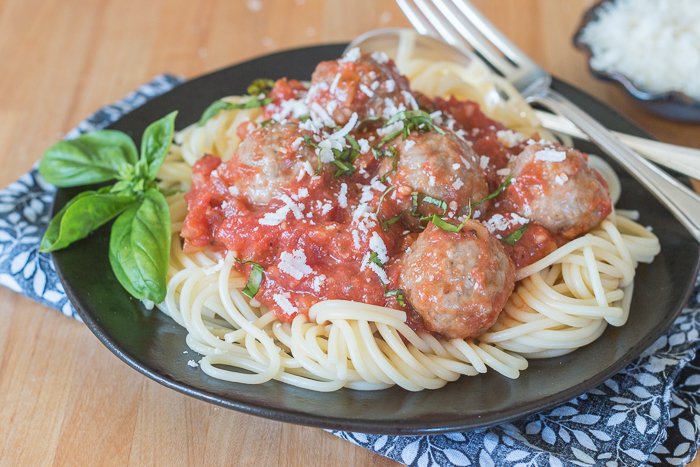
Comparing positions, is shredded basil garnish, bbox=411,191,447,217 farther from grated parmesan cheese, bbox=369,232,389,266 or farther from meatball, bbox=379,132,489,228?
grated parmesan cheese, bbox=369,232,389,266

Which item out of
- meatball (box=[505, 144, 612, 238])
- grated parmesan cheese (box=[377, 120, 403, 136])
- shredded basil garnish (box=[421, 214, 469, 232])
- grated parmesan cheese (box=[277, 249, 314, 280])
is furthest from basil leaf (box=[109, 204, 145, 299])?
meatball (box=[505, 144, 612, 238])

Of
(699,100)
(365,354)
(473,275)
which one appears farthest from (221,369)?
(699,100)

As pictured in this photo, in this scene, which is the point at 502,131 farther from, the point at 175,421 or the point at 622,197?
the point at 175,421

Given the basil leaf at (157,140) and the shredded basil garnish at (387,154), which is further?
the basil leaf at (157,140)

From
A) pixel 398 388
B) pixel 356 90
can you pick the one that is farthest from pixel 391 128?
pixel 398 388

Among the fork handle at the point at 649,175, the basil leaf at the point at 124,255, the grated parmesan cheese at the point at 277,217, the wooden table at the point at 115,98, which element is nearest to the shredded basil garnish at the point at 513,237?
the fork handle at the point at 649,175

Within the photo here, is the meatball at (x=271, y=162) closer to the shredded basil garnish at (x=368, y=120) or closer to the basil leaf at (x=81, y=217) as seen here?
the shredded basil garnish at (x=368, y=120)
